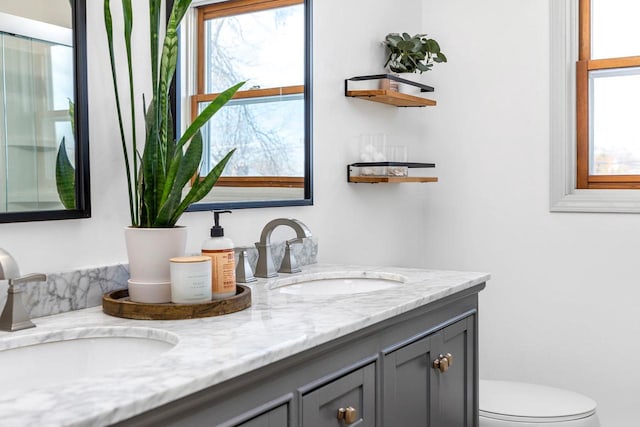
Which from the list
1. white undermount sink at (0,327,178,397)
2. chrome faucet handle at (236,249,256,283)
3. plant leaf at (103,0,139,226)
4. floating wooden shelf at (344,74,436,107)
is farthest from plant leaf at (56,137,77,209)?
floating wooden shelf at (344,74,436,107)

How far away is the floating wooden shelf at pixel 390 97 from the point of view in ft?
7.90

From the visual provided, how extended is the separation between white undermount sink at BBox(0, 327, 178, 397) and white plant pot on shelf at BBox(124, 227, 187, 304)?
0.14 m

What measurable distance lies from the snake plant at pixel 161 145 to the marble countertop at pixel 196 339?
0.24 m

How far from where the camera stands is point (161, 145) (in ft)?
4.71

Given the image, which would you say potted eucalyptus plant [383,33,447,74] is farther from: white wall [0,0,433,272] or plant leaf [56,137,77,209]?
plant leaf [56,137,77,209]

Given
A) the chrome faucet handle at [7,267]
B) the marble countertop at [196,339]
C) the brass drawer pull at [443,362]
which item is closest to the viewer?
the marble countertop at [196,339]

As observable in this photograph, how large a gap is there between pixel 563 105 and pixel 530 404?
1199 mm

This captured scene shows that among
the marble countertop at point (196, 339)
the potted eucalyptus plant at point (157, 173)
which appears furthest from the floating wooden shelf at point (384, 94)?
the potted eucalyptus plant at point (157, 173)

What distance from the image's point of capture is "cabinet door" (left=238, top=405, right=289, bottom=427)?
1.05m

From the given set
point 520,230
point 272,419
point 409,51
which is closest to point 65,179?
point 272,419

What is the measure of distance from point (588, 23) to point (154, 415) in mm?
2495

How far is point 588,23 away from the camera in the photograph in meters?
2.73

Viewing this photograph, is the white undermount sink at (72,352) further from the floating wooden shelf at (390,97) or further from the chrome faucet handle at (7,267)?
the floating wooden shelf at (390,97)

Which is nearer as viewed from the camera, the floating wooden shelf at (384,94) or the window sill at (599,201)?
the floating wooden shelf at (384,94)
